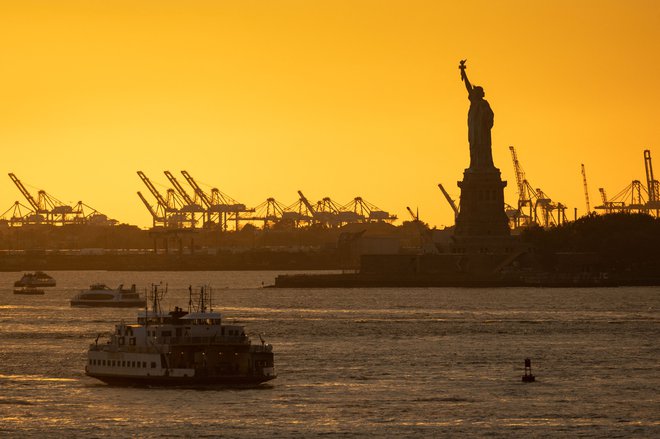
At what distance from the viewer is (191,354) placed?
8319 cm

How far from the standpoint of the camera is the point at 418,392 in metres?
83.7

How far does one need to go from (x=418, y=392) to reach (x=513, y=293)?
104454 mm

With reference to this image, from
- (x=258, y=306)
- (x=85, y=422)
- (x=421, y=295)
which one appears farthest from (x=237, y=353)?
(x=421, y=295)

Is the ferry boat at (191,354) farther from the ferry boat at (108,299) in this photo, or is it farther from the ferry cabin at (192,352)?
the ferry boat at (108,299)

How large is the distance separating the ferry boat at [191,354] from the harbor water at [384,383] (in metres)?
0.78

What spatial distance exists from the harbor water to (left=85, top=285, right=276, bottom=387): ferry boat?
78 cm

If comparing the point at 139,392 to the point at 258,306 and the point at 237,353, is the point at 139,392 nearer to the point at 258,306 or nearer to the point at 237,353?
the point at 237,353

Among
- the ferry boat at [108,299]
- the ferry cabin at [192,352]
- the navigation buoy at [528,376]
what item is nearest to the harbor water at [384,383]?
the navigation buoy at [528,376]

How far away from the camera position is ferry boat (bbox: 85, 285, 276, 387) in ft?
272

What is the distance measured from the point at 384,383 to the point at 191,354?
952cm

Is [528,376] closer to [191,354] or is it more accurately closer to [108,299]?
[191,354]

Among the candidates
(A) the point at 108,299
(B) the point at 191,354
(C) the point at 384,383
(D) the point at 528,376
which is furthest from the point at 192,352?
(A) the point at 108,299

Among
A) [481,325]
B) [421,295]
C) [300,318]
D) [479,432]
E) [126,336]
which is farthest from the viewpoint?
[421,295]

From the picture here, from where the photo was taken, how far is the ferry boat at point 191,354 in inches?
3260
